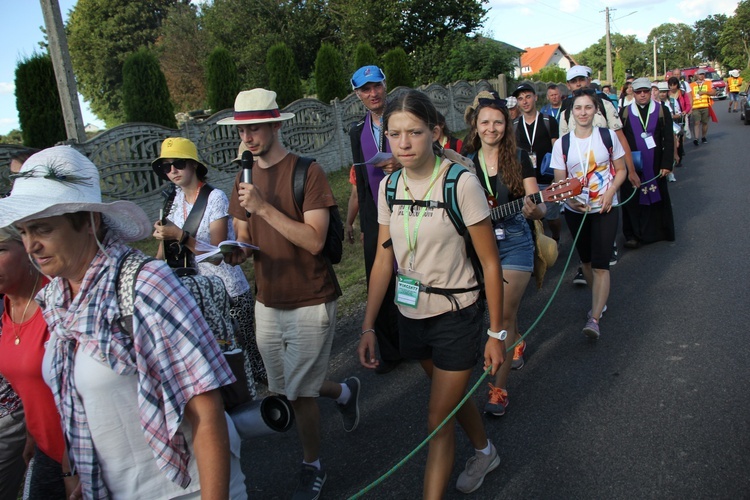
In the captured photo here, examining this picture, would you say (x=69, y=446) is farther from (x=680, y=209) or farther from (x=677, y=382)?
(x=680, y=209)

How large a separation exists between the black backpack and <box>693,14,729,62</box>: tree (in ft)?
411

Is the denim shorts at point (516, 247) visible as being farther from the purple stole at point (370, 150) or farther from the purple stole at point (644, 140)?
the purple stole at point (644, 140)

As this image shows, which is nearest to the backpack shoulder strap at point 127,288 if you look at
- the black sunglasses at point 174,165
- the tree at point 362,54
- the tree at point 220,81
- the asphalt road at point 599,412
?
the asphalt road at point 599,412

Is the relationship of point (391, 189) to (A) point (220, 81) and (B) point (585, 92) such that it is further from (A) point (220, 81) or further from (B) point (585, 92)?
(A) point (220, 81)

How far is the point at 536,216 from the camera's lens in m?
3.92

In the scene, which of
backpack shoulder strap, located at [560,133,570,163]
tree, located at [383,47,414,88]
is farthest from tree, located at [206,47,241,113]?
backpack shoulder strap, located at [560,133,570,163]

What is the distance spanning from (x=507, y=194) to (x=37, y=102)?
9724 millimetres

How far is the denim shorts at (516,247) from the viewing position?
12.9 ft

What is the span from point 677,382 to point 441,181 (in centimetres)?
258

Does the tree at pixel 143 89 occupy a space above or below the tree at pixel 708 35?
below

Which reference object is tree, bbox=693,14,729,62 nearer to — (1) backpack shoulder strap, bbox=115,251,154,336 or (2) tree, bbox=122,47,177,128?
(2) tree, bbox=122,47,177,128

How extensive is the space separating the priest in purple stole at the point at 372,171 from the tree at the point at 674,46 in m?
116

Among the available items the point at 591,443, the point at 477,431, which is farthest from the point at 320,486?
the point at 591,443

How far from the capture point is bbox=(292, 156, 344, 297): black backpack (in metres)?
2.97
